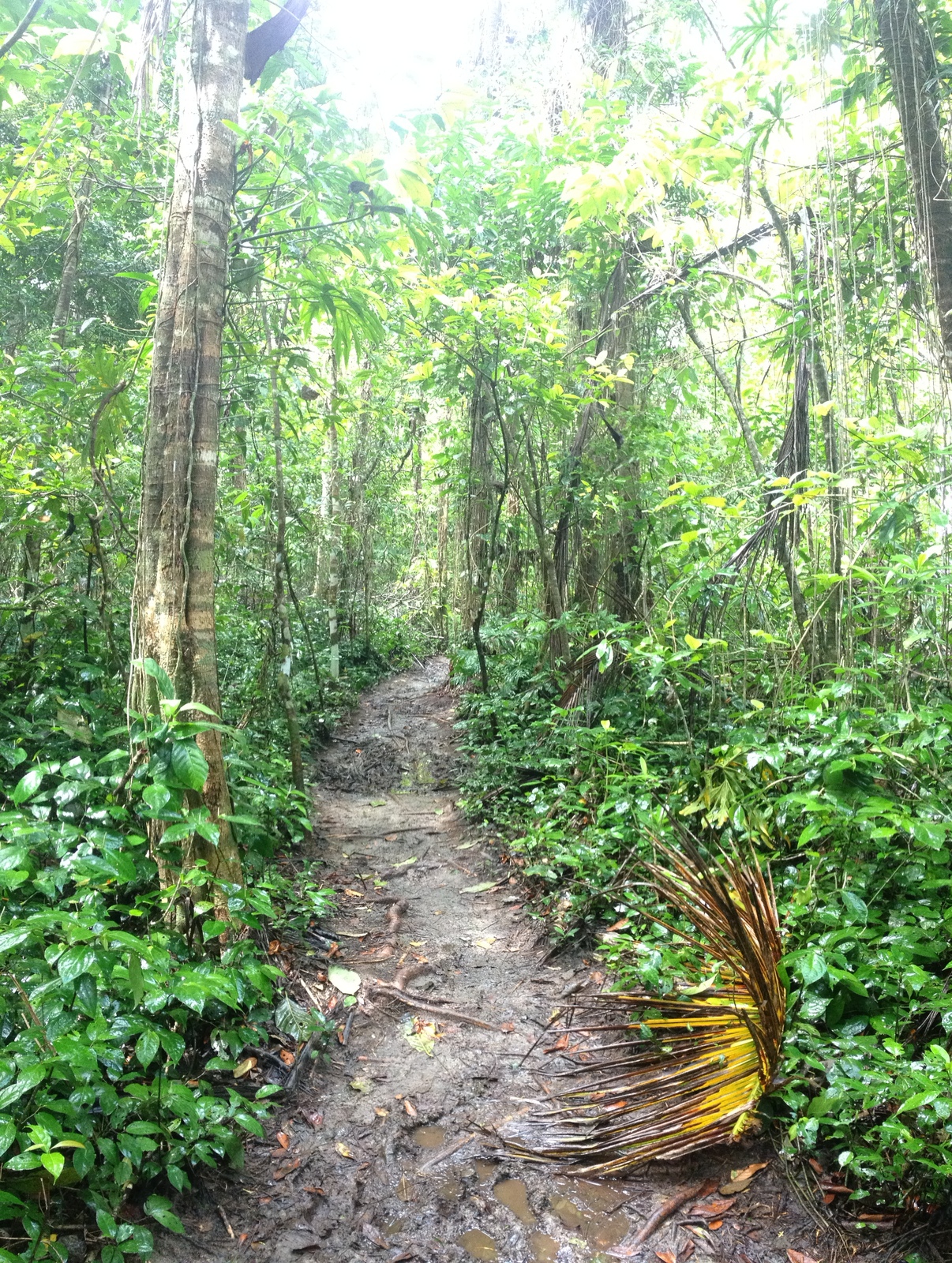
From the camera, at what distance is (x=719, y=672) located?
4.89 metres

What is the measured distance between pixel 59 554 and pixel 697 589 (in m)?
4.02

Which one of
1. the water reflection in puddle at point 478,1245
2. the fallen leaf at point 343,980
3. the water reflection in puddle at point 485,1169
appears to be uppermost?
the fallen leaf at point 343,980

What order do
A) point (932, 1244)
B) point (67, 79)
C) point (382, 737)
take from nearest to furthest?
point (932, 1244)
point (67, 79)
point (382, 737)

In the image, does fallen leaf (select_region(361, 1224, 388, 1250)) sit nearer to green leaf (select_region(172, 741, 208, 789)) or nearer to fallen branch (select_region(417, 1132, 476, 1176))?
fallen branch (select_region(417, 1132, 476, 1176))

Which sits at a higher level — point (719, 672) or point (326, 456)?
point (326, 456)

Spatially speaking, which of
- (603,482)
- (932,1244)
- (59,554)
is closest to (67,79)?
(59,554)

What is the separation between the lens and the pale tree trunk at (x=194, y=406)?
120 inches

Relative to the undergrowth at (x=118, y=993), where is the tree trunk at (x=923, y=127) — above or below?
above

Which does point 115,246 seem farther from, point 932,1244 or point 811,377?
point 932,1244

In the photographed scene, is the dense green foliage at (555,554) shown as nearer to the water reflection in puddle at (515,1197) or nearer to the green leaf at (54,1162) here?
the green leaf at (54,1162)

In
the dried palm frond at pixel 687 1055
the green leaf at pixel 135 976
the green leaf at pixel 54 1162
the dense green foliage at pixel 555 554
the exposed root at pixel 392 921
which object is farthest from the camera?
the exposed root at pixel 392 921

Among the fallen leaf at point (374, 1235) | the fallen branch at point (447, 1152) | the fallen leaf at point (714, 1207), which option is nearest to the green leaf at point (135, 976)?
the fallen leaf at point (374, 1235)

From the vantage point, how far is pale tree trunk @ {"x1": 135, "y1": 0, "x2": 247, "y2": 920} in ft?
10.00

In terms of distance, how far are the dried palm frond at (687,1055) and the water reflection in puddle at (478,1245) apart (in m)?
0.33
